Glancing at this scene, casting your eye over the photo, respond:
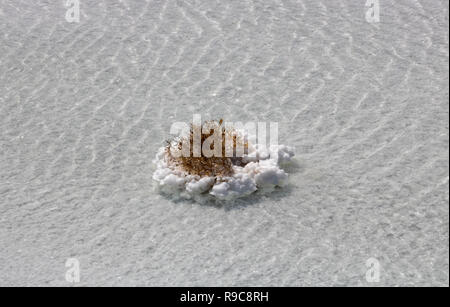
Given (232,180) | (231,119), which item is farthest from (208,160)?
(231,119)

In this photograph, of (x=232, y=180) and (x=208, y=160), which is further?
(x=208, y=160)

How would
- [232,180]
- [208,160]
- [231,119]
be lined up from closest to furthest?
[232,180], [208,160], [231,119]

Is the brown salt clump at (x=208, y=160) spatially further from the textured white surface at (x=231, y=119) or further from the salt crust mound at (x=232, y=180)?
the textured white surface at (x=231, y=119)

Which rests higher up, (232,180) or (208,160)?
(208,160)

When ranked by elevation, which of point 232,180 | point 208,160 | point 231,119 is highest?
point 231,119

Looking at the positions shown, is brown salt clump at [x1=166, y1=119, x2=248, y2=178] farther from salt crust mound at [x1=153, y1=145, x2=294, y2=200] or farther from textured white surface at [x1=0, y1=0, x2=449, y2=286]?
textured white surface at [x1=0, y1=0, x2=449, y2=286]

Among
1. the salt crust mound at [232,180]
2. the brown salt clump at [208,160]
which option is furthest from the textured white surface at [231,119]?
the brown salt clump at [208,160]

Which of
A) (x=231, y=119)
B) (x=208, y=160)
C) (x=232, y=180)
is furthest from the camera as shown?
(x=231, y=119)

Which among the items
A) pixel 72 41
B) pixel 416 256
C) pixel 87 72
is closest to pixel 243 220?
pixel 416 256

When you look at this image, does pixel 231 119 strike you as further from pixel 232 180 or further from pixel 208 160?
pixel 232 180

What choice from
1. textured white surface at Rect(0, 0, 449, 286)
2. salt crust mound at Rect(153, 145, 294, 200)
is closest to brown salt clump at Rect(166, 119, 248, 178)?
salt crust mound at Rect(153, 145, 294, 200)
